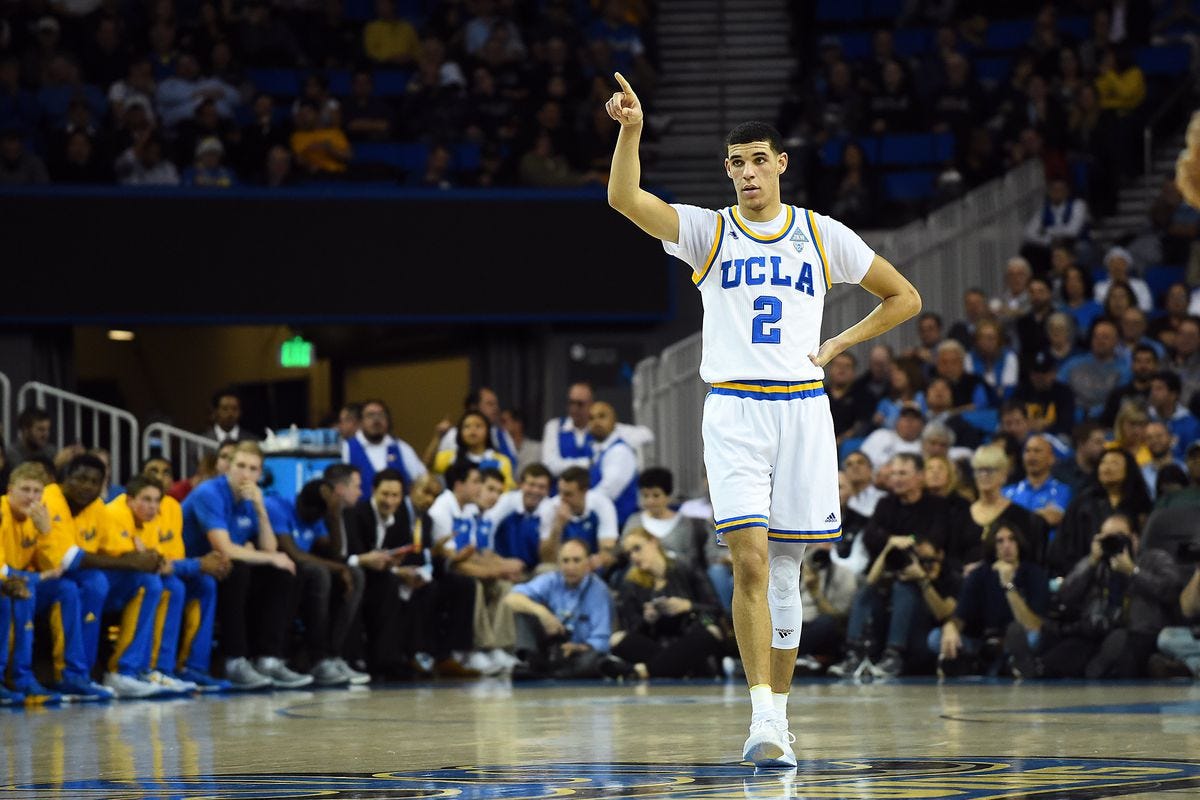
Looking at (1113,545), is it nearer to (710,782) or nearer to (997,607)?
(997,607)

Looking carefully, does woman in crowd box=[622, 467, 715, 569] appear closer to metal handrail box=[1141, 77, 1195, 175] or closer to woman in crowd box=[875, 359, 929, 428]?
woman in crowd box=[875, 359, 929, 428]

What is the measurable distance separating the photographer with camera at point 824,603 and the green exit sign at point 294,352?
30.1 ft

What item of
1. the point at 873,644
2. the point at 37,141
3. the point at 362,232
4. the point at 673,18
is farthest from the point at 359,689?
the point at 673,18

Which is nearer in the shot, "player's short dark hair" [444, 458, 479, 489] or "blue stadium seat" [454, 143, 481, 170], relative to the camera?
"player's short dark hair" [444, 458, 479, 489]

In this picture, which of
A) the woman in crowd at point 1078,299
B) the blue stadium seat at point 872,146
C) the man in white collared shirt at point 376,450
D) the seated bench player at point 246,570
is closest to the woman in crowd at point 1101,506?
the woman in crowd at point 1078,299

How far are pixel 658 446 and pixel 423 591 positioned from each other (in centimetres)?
427

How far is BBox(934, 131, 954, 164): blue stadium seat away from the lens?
790 inches

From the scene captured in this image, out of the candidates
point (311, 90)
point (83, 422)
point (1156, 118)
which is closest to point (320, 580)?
point (83, 422)

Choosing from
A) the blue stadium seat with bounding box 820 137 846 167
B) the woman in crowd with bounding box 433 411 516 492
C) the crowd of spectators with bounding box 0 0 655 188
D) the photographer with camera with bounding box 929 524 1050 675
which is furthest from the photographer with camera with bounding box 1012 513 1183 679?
the crowd of spectators with bounding box 0 0 655 188

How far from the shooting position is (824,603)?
13.1 meters

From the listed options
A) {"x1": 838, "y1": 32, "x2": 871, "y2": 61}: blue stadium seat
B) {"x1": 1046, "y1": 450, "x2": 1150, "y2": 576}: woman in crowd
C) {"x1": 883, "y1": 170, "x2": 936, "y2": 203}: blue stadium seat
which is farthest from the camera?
{"x1": 838, "y1": 32, "x2": 871, "y2": 61}: blue stadium seat

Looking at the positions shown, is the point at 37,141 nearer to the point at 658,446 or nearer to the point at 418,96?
the point at 418,96

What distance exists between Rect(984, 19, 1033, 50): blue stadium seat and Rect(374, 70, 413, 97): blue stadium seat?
6241 mm

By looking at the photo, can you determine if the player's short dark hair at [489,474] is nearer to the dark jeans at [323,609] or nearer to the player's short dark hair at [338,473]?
the player's short dark hair at [338,473]
